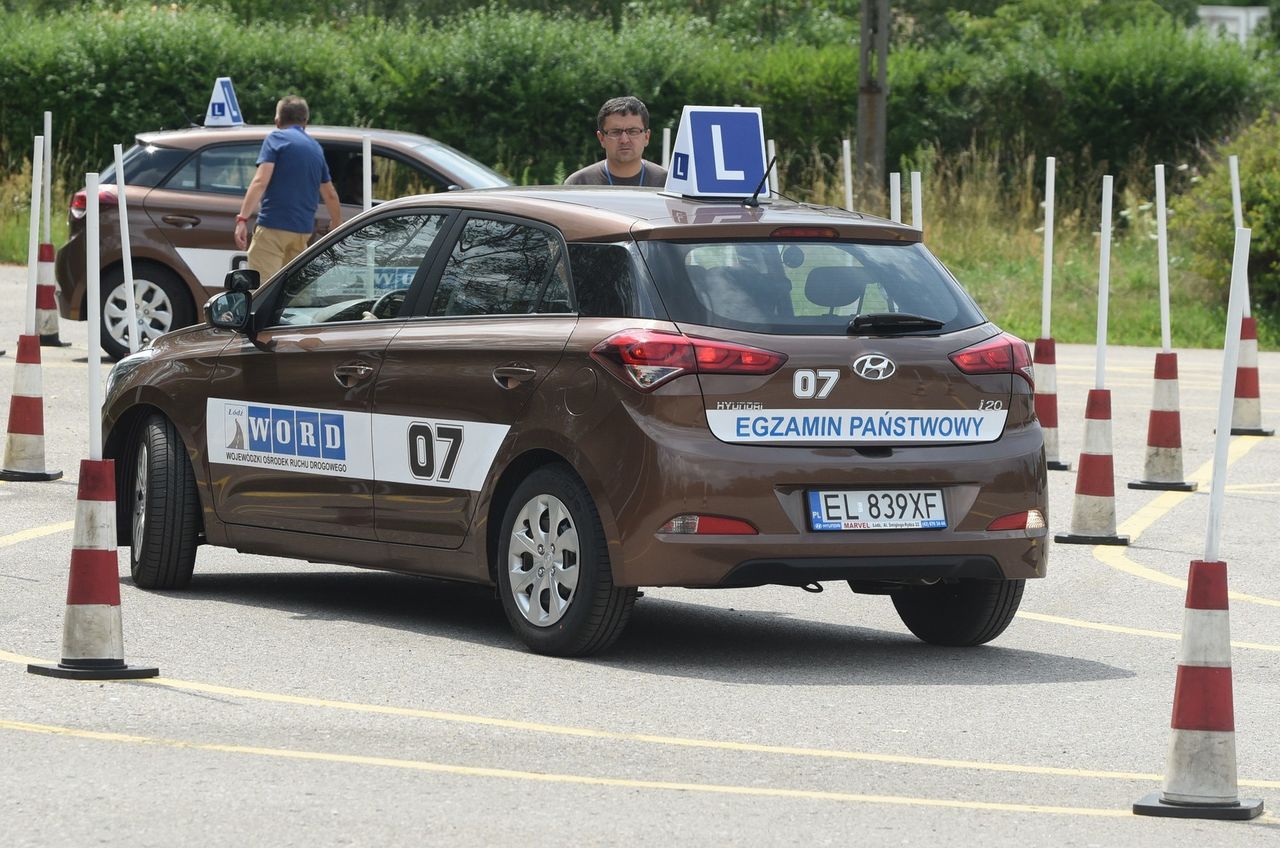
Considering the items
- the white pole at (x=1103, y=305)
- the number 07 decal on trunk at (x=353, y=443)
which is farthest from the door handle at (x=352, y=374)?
the white pole at (x=1103, y=305)

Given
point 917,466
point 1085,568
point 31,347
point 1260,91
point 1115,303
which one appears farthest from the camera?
point 1260,91

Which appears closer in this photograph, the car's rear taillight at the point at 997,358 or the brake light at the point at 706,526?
the brake light at the point at 706,526

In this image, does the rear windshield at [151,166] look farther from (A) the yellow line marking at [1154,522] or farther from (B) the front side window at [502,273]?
(B) the front side window at [502,273]

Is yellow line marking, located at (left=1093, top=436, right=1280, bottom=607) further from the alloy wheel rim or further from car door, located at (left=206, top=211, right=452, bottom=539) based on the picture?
car door, located at (left=206, top=211, right=452, bottom=539)

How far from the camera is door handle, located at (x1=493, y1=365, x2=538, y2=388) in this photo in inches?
321

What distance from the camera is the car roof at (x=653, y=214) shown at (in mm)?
8125

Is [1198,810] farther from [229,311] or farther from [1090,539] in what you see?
[1090,539]

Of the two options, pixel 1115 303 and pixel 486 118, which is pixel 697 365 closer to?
pixel 1115 303

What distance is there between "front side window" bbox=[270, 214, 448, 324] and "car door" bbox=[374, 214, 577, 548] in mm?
180

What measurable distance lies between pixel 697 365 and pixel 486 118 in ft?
82.0

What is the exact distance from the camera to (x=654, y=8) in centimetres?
5697

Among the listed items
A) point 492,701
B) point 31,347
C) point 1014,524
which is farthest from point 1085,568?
point 31,347

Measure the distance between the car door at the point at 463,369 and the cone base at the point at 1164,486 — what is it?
6132 mm

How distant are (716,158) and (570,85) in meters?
23.8
